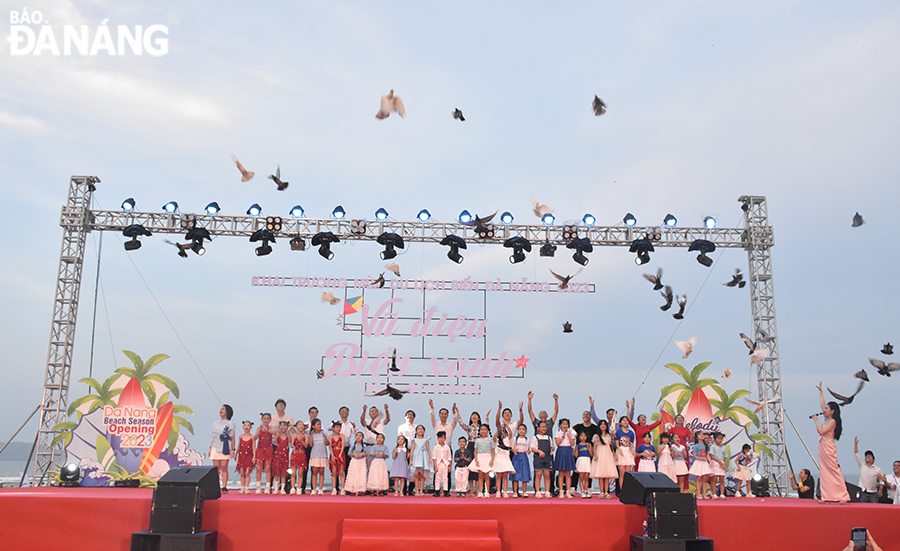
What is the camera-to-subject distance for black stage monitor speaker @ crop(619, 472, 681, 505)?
20.7ft

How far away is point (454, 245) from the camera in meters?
11.2

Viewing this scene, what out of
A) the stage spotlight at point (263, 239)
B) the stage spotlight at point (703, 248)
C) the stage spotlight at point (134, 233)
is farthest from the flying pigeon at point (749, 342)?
the stage spotlight at point (134, 233)

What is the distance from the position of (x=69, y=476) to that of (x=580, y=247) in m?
8.76

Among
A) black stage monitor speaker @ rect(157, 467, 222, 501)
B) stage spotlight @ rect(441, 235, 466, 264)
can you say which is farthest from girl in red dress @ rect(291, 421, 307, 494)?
stage spotlight @ rect(441, 235, 466, 264)

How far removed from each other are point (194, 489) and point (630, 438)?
5.07 m

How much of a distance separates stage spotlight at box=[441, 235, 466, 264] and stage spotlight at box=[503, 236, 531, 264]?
0.75 meters

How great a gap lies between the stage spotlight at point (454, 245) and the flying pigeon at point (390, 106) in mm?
3205

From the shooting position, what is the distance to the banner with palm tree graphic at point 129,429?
10.4 m

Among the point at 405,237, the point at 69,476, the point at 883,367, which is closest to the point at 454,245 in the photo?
the point at 405,237

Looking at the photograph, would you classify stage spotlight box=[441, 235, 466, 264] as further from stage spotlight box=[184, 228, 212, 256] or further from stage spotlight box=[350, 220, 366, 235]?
A: stage spotlight box=[184, 228, 212, 256]

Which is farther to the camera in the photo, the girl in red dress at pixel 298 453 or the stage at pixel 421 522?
the girl in red dress at pixel 298 453

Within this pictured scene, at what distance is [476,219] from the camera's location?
11211mm

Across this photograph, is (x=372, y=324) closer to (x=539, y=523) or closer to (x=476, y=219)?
(x=476, y=219)

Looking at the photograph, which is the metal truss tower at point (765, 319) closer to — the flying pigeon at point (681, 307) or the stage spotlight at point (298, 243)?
the flying pigeon at point (681, 307)
